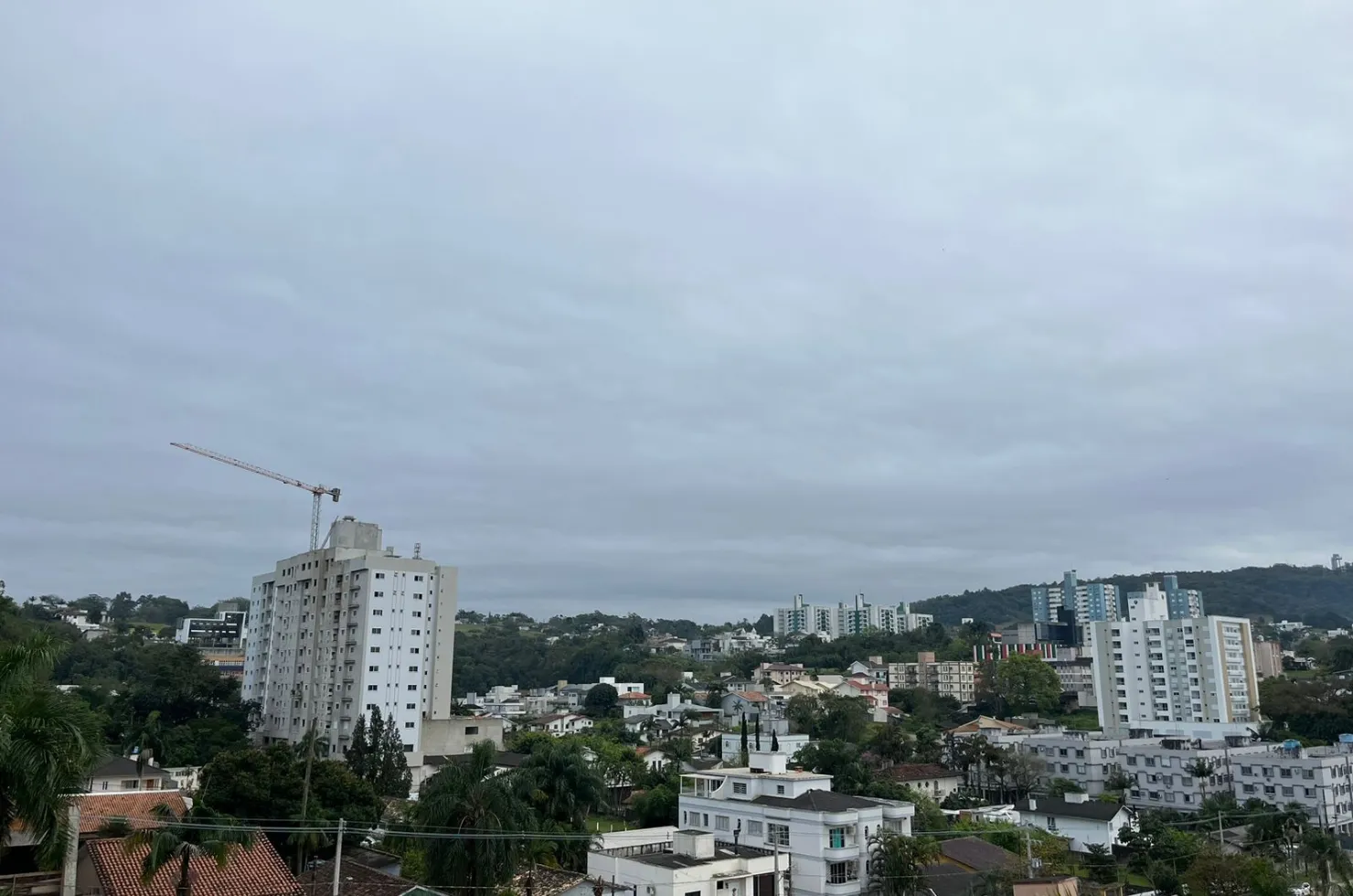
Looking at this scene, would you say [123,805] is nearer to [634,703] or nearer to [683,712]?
[683,712]

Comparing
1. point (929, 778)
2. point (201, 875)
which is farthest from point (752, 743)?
point (201, 875)

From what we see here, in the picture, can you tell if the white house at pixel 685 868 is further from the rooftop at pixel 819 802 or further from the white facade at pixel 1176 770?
the white facade at pixel 1176 770

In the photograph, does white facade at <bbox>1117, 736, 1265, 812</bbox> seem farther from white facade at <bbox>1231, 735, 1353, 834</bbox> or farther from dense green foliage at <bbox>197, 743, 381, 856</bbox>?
dense green foliage at <bbox>197, 743, 381, 856</bbox>

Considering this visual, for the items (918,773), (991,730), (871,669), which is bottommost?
(918,773)

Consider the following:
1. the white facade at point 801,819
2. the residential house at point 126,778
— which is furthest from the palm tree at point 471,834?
the residential house at point 126,778

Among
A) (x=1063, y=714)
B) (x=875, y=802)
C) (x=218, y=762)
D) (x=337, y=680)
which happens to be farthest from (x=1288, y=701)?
(x=218, y=762)

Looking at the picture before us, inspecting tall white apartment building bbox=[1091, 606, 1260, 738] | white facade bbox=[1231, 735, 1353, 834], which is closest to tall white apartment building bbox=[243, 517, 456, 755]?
white facade bbox=[1231, 735, 1353, 834]
